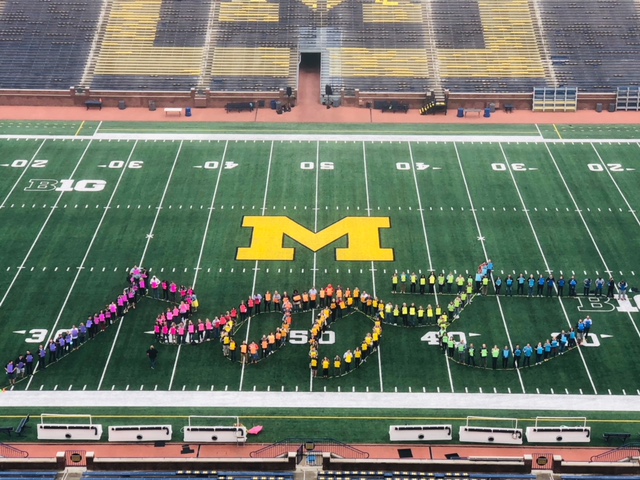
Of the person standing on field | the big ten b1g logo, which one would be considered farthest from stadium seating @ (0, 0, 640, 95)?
the person standing on field

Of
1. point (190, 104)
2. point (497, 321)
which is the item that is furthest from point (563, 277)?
point (190, 104)

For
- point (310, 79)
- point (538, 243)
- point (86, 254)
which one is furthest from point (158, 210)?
point (310, 79)

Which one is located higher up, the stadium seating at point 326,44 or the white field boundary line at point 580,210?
the stadium seating at point 326,44

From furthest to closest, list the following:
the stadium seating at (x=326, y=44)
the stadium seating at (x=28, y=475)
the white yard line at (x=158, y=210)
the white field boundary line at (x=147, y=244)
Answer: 1. the stadium seating at (x=326, y=44)
2. the white yard line at (x=158, y=210)
3. the white field boundary line at (x=147, y=244)
4. the stadium seating at (x=28, y=475)

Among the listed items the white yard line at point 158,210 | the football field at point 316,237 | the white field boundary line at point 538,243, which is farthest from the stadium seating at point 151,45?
the white field boundary line at point 538,243

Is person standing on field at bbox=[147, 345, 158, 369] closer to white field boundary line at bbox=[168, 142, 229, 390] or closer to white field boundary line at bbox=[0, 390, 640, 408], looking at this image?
white field boundary line at bbox=[168, 142, 229, 390]

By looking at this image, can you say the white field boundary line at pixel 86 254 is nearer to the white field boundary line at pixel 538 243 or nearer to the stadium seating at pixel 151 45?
Result: the stadium seating at pixel 151 45

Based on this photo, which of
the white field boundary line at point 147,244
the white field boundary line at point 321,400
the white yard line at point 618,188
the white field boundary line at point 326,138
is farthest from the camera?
the white field boundary line at point 326,138

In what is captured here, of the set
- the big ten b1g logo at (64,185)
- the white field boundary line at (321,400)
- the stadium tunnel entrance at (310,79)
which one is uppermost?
the stadium tunnel entrance at (310,79)
